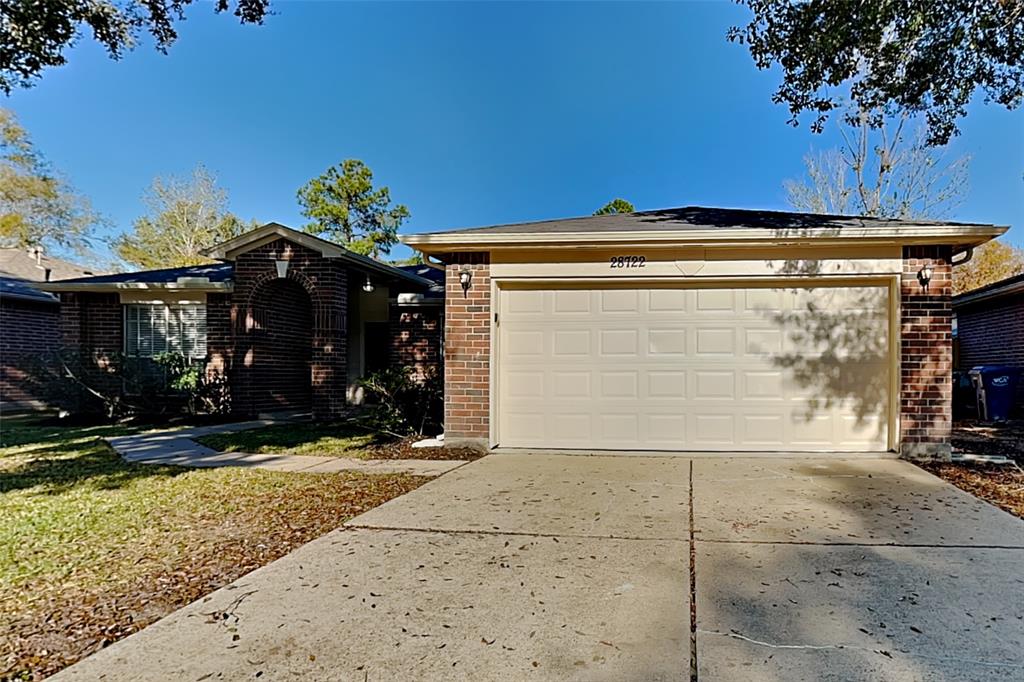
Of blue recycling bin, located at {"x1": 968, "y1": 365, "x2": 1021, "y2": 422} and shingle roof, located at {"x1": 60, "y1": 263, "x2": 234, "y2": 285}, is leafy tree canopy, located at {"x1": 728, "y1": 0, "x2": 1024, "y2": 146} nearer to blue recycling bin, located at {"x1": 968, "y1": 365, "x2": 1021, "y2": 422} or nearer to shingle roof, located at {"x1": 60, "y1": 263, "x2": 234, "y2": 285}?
blue recycling bin, located at {"x1": 968, "y1": 365, "x2": 1021, "y2": 422}

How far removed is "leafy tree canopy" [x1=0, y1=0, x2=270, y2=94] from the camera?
7484mm

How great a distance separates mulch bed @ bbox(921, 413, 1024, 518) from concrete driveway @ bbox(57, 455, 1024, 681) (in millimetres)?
520

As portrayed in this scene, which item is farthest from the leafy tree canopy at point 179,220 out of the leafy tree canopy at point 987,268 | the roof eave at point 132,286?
the leafy tree canopy at point 987,268

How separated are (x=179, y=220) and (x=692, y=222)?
96.9ft

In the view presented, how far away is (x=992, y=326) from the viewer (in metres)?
12.1

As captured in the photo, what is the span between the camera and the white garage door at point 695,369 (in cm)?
670

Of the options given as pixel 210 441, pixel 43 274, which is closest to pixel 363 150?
pixel 43 274

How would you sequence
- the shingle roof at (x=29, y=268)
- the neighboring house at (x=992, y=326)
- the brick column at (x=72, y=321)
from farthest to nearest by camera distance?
1. the shingle roof at (x=29, y=268)
2. the brick column at (x=72, y=321)
3. the neighboring house at (x=992, y=326)

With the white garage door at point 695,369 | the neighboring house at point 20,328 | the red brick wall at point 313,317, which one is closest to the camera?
the white garage door at point 695,369

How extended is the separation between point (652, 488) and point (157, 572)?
3.97m

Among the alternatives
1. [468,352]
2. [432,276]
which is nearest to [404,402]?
[468,352]

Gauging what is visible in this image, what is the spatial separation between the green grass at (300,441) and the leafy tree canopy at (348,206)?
20917mm

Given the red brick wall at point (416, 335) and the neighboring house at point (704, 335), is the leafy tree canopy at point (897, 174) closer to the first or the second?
the neighboring house at point (704, 335)

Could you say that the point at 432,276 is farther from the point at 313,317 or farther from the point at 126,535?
the point at 126,535
